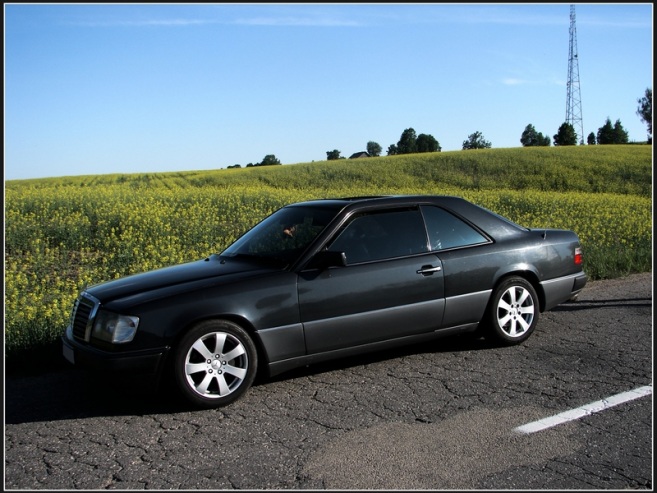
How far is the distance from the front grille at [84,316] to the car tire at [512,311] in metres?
3.34

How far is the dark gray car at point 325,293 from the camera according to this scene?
4.46m

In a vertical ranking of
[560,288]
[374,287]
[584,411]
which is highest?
[374,287]

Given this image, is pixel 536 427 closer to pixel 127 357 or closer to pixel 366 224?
pixel 366 224

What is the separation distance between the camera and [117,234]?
14211 mm

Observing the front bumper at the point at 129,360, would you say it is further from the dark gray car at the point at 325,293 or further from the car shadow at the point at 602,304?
the car shadow at the point at 602,304

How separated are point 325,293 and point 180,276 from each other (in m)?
→ 1.13

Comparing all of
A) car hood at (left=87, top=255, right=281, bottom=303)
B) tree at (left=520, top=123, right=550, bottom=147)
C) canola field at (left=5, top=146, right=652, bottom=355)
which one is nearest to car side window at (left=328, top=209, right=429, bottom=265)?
car hood at (left=87, top=255, right=281, bottom=303)

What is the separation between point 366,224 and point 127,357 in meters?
2.23

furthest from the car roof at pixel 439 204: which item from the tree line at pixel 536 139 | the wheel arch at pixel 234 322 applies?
the tree line at pixel 536 139

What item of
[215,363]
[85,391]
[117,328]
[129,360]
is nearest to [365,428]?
[215,363]

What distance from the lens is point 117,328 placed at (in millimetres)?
4410

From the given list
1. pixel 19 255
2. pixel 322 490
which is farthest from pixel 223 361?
pixel 19 255

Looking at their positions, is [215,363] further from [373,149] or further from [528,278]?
[373,149]

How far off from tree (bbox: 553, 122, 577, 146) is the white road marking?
81.7 metres
